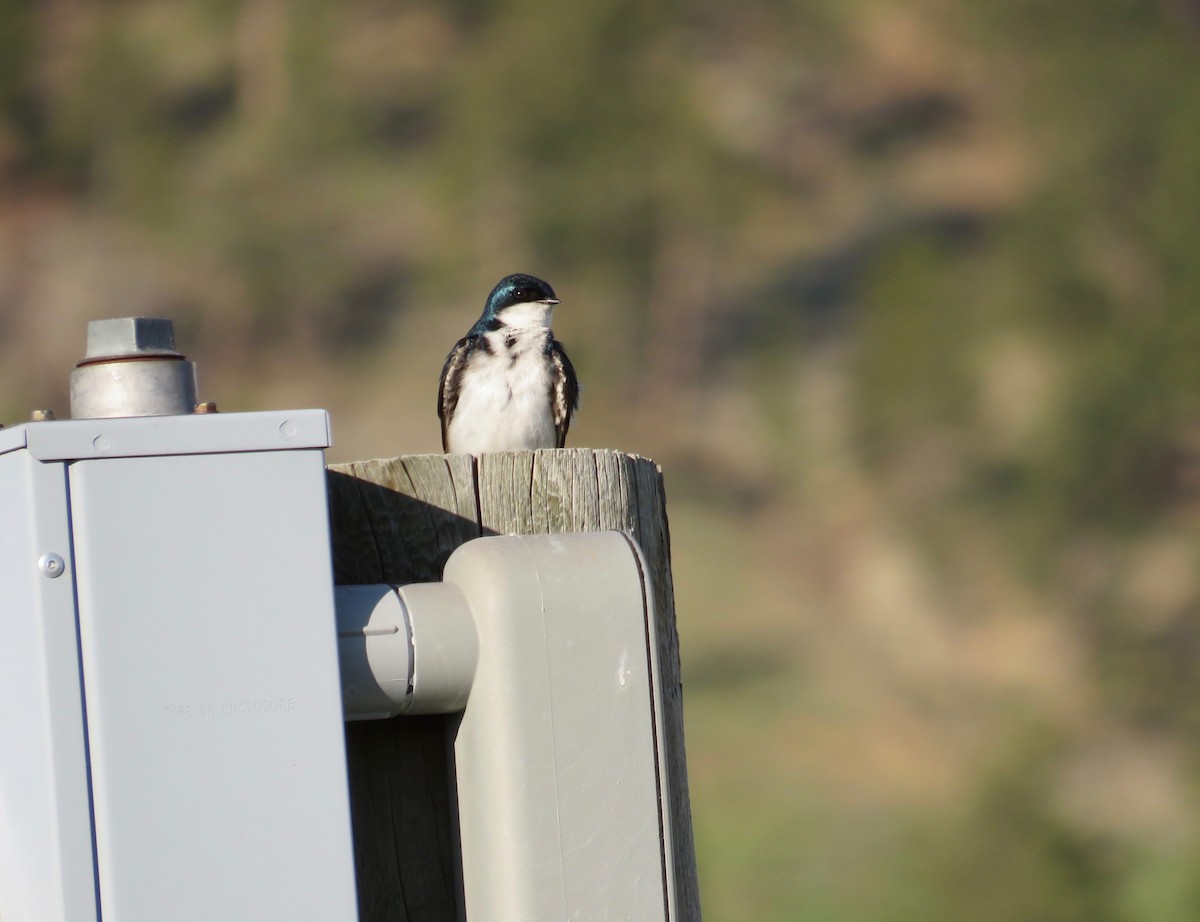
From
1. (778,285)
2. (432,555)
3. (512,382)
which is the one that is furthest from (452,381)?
(778,285)

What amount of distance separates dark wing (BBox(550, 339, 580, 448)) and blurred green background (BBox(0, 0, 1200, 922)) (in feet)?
19.4

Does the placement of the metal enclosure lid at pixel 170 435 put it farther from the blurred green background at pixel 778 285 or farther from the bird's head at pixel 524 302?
the blurred green background at pixel 778 285

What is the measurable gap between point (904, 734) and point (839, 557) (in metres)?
1.47

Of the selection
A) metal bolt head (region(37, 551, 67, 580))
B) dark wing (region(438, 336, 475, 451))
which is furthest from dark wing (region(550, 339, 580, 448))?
metal bolt head (region(37, 551, 67, 580))

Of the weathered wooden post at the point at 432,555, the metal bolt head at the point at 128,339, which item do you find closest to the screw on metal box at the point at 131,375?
the metal bolt head at the point at 128,339

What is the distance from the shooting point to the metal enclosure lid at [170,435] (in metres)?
0.76

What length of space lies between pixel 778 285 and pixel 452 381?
817cm

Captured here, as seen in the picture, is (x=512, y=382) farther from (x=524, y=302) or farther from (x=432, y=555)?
(x=432, y=555)

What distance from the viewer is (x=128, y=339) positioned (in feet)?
2.71

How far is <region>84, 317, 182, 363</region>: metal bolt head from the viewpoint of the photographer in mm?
822

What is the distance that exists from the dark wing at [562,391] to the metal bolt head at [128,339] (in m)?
1.97

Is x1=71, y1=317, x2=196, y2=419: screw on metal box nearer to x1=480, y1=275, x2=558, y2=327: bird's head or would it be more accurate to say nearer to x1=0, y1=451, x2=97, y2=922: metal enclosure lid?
x1=0, y1=451, x2=97, y2=922: metal enclosure lid

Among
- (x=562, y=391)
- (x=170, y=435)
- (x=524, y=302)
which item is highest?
(x=524, y=302)

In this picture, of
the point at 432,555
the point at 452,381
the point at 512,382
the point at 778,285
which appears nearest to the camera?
the point at 432,555
